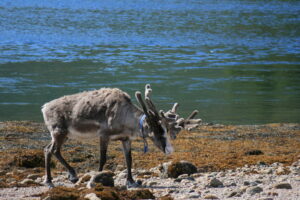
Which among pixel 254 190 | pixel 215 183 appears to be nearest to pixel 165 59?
pixel 215 183

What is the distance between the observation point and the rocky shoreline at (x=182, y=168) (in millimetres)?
9781

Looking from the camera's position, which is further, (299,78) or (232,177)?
(299,78)

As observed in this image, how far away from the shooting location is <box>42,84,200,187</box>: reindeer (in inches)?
429

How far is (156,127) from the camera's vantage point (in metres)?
10.9

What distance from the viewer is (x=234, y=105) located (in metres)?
25.9

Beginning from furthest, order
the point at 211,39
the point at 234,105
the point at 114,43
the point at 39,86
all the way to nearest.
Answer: the point at 211,39 → the point at 114,43 → the point at 39,86 → the point at 234,105

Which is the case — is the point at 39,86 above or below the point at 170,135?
below

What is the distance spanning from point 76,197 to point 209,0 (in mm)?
93973

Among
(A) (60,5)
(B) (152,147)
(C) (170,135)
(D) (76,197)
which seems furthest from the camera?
(A) (60,5)

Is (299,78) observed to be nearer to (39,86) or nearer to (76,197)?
(39,86)

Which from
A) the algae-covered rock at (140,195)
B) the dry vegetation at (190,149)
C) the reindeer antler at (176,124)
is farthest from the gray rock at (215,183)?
the dry vegetation at (190,149)

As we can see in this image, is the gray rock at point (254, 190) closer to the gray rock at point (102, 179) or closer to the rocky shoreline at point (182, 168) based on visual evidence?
the rocky shoreline at point (182, 168)

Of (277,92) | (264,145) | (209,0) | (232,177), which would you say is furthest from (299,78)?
(209,0)

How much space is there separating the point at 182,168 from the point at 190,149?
3855 mm
